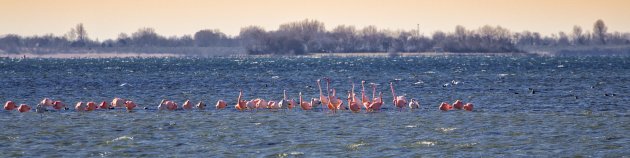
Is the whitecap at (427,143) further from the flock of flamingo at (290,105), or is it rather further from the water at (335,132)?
the flock of flamingo at (290,105)

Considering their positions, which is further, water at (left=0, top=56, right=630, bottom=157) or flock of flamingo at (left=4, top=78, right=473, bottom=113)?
flock of flamingo at (left=4, top=78, right=473, bottom=113)

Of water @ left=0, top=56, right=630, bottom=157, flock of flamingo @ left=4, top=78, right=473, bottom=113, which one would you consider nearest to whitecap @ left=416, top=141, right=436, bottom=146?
water @ left=0, top=56, right=630, bottom=157

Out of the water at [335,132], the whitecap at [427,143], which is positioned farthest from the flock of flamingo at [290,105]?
the whitecap at [427,143]

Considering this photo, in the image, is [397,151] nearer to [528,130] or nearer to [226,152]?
[226,152]

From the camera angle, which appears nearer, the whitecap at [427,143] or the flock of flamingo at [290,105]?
the whitecap at [427,143]

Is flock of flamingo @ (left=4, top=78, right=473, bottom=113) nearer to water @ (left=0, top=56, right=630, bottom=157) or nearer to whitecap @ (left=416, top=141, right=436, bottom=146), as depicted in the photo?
water @ (left=0, top=56, right=630, bottom=157)

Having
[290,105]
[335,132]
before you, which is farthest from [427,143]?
[290,105]

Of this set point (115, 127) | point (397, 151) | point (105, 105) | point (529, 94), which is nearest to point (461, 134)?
point (397, 151)

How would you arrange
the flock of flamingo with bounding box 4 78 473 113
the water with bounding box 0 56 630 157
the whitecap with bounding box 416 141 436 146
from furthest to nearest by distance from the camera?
the flock of flamingo with bounding box 4 78 473 113, the whitecap with bounding box 416 141 436 146, the water with bounding box 0 56 630 157

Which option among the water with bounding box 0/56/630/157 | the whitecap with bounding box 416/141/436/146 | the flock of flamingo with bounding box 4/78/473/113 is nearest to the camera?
the water with bounding box 0/56/630/157

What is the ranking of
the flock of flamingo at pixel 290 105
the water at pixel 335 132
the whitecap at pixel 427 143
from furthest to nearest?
the flock of flamingo at pixel 290 105
the whitecap at pixel 427 143
the water at pixel 335 132

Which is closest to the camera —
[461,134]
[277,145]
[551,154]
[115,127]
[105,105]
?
[551,154]

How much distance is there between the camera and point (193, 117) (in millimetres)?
35812

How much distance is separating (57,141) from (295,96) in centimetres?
2510
